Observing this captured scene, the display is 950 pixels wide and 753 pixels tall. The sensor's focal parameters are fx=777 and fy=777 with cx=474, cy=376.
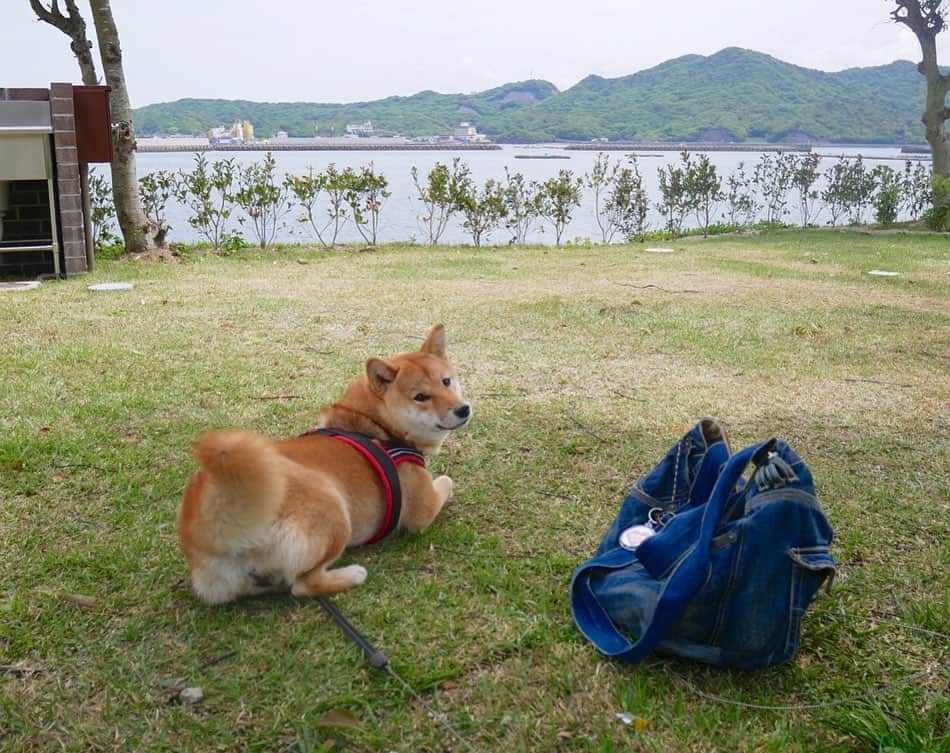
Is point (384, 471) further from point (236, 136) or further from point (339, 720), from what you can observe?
point (236, 136)

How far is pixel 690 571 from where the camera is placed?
7.02 ft

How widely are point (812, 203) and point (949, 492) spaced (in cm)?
1628

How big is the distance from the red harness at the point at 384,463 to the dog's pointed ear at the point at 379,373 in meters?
0.21

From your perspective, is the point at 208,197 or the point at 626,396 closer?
the point at 626,396

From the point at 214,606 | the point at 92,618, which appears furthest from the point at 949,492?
the point at 92,618

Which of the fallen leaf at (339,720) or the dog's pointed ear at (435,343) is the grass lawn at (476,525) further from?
the dog's pointed ear at (435,343)

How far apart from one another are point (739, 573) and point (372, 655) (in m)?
1.07

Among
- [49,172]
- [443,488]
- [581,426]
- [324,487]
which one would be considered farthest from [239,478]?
[49,172]

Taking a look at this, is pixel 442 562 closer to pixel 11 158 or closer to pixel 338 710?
pixel 338 710

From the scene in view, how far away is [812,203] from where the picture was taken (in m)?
18.0

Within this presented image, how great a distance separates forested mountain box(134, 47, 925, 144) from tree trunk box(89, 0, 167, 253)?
23.0 m

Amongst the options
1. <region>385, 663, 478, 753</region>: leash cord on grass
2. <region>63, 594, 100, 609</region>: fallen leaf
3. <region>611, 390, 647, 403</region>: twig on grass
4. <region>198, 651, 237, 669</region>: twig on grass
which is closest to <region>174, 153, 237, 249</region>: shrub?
<region>611, 390, 647, 403</region>: twig on grass

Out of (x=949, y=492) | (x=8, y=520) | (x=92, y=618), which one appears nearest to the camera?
(x=92, y=618)

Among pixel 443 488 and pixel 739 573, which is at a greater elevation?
pixel 739 573
